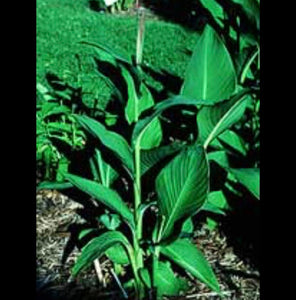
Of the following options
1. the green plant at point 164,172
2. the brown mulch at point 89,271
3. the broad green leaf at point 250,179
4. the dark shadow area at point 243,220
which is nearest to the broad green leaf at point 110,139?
the green plant at point 164,172

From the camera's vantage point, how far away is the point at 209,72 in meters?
1.98

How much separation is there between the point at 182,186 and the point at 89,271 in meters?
0.46

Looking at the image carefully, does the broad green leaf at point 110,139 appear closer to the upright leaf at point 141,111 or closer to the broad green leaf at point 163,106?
the broad green leaf at point 163,106

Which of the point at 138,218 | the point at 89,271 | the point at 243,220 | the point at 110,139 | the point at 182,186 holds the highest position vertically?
the point at 110,139

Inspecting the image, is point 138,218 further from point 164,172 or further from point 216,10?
point 216,10

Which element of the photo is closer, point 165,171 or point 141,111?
point 165,171

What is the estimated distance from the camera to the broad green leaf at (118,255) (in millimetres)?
1848

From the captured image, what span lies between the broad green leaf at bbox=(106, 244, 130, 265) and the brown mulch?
0.27ft

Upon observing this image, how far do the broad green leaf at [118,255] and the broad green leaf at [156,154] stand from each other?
0.82 ft

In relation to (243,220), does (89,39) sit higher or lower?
higher

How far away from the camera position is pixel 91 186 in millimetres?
1700

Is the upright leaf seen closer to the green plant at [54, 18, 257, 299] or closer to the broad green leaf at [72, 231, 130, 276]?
the green plant at [54, 18, 257, 299]

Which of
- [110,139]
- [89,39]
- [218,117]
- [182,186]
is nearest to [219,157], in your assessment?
[218,117]
